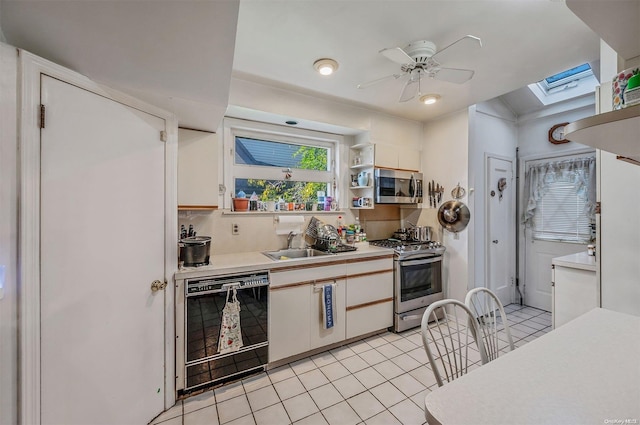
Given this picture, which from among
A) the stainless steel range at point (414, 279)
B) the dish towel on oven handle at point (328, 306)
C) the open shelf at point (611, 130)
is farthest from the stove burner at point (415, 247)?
the open shelf at point (611, 130)

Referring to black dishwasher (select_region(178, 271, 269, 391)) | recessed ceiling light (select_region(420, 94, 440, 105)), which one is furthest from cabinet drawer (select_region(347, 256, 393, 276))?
recessed ceiling light (select_region(420, 94, 440, 105))

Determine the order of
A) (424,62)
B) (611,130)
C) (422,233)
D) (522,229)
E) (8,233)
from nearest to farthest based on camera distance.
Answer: (611,130)
(8,233)
(424,62)
(422,233)
(522,229)

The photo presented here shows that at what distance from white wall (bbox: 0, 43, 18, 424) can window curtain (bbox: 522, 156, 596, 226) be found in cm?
472

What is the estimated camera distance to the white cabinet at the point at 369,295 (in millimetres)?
2596

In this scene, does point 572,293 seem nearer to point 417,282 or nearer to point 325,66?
point 417,282

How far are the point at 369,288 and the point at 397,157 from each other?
5.50 ft

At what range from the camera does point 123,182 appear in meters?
1.47

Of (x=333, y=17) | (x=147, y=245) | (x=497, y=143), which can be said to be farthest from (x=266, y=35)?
(x=497, y=143)

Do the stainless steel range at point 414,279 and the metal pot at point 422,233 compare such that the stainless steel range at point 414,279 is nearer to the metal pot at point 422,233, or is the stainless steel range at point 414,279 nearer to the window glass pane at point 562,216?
the metal pot at point 422,233

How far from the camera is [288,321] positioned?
7.41 feet

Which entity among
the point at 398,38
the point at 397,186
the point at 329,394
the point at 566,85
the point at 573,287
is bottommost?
the point at 329,394

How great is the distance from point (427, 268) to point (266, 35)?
274 centimetres

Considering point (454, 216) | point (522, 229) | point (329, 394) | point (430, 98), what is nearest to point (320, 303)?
point (329, 394)

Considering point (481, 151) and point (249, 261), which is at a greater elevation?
point (481, 151)
